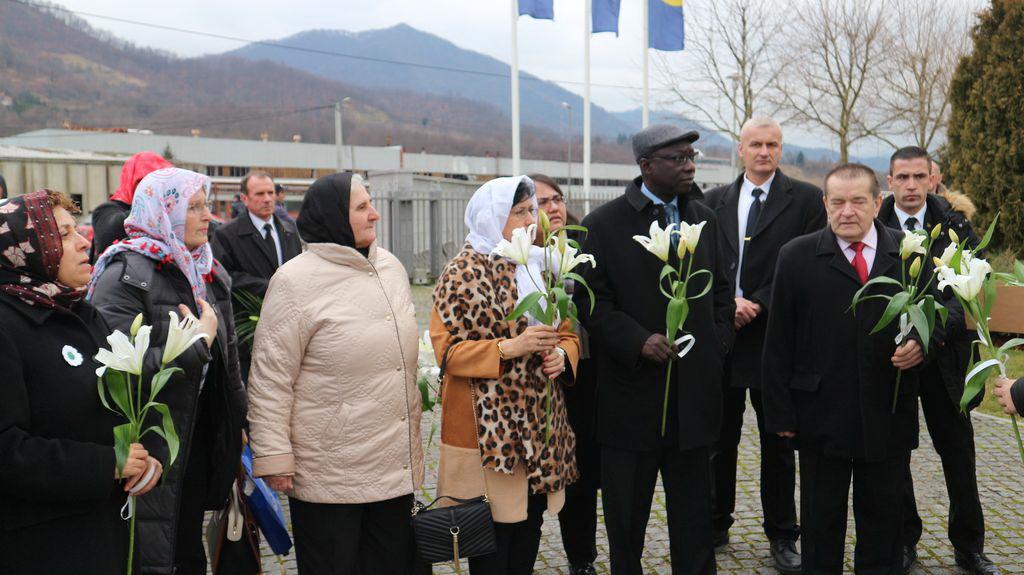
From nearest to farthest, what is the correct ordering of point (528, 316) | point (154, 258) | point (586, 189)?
1. point (154, 258)
2. point (528, 316)
3. point (586, 189)

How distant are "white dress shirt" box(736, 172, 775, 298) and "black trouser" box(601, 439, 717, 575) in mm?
1328

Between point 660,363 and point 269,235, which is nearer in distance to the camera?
point 660,363

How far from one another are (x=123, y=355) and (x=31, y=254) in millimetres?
434

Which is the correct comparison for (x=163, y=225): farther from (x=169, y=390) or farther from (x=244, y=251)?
(x=244, y=251)

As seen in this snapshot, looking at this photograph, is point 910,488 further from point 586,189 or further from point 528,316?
point 586,189

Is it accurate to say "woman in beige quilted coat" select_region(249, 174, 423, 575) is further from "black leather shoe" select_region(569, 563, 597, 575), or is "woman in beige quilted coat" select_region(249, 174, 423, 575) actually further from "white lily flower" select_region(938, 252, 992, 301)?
"white lily flower" select_region(938, 252, 992, 301)

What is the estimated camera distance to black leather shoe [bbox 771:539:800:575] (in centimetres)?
458

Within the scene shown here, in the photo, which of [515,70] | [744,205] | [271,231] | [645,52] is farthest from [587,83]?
[744,205]

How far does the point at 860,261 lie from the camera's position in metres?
4.06

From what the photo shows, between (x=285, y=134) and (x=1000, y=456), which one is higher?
(x=285, y=134)

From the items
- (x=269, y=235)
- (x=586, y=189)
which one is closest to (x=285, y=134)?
(x=586, y=189)

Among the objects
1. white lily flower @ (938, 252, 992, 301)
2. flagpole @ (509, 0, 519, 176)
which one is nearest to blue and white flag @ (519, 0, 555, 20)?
flagpole @ (509, 0, 519, 176)

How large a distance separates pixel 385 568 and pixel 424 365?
2.96 ft

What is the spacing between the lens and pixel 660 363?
397 centimetres
